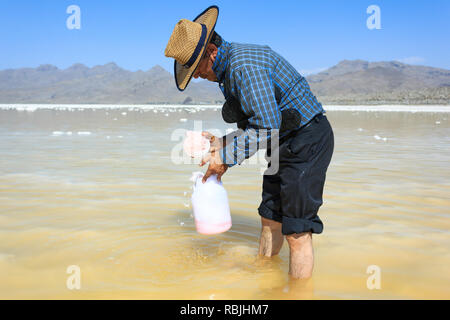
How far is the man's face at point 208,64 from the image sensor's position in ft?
7.66

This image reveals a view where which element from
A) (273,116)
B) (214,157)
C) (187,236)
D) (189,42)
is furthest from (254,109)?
(187,236)

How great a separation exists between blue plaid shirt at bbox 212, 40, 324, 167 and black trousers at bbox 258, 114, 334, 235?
0.10 m

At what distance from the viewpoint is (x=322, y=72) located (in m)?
184

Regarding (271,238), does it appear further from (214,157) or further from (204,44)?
(204,44)

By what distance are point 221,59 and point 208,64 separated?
96 millimetres

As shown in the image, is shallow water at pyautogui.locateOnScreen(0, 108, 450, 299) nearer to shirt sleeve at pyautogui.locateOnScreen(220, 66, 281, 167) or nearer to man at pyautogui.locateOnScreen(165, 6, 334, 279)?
man at pyautogui.locateOnScreen(165, 6, 334, 279)

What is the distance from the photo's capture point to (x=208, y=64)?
2.38m

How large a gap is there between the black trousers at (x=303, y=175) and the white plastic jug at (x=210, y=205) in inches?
14.8

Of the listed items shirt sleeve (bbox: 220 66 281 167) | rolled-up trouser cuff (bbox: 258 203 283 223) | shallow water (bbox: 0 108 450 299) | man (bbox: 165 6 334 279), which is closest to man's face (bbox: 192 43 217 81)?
man (bbox: 165 6 334 279)

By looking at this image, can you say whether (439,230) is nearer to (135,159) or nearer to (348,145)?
(135,159)

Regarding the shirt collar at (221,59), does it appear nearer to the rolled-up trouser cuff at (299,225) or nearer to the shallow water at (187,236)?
the rolled-up trouser cuff at (299,225)

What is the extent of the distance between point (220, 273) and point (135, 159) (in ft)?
13.4
